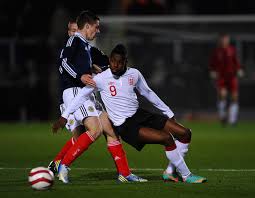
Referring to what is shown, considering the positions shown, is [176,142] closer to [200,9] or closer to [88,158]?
[88,158]

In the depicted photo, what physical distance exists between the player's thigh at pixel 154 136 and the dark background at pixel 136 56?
13694mm

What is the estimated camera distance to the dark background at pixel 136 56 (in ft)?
81.5

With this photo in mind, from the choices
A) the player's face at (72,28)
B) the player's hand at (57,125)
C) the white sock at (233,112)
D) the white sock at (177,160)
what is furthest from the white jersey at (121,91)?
the white sock at (233,112)

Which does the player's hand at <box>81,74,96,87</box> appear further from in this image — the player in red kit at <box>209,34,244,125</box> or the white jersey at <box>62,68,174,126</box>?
the player in red kit at <box>209,34,244,125</box>

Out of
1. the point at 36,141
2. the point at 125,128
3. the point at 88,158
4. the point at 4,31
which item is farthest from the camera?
the point at 4,31

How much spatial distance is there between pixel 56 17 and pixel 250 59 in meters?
5.89

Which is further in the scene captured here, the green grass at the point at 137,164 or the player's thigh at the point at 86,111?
the player's thigh at the point at 86,111

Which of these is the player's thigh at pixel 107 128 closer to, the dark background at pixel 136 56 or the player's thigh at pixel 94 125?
the player's thigh at pixel 94 125

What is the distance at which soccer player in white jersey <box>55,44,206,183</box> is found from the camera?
35.4ft

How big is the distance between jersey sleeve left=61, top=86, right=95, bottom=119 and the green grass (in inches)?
36.4

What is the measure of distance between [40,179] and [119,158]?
5.27ft

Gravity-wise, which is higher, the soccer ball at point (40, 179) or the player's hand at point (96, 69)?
the player's hand at point (96, 69)

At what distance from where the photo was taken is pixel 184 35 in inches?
1006

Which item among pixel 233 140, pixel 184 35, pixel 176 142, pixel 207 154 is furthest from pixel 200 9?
pixel 176 142
